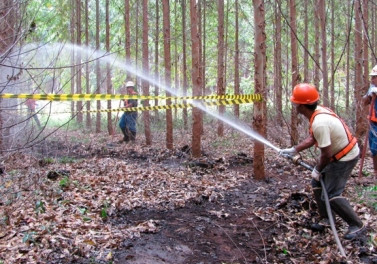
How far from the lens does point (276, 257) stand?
4648 mm

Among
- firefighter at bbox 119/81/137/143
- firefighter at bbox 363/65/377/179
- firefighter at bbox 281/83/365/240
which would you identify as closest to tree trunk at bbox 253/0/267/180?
firefighter at bbox 363/65/377/179

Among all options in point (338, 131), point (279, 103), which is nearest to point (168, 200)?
point (338, 131)

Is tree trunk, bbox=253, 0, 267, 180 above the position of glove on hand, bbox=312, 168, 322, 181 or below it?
above

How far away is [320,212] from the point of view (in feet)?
17.7

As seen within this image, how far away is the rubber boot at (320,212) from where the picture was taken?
5191mm

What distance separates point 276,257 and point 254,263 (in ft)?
1.03

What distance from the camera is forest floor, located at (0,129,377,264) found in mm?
4645

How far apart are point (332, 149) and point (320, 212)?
3.65 ft

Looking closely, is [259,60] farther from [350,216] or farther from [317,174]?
[350,216]

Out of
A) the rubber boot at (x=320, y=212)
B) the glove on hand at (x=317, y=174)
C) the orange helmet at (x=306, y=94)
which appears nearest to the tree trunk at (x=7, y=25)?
the orange helmet at (x=306, y=94)

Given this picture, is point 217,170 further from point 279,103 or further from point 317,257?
point 279,103

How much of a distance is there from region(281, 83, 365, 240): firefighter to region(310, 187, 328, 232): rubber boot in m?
0.26

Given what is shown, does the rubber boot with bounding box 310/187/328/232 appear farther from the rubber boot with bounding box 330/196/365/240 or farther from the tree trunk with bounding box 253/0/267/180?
the tree trunk with bounding box 253/0/267/180

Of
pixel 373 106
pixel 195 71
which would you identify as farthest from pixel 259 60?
pixel 195 71
